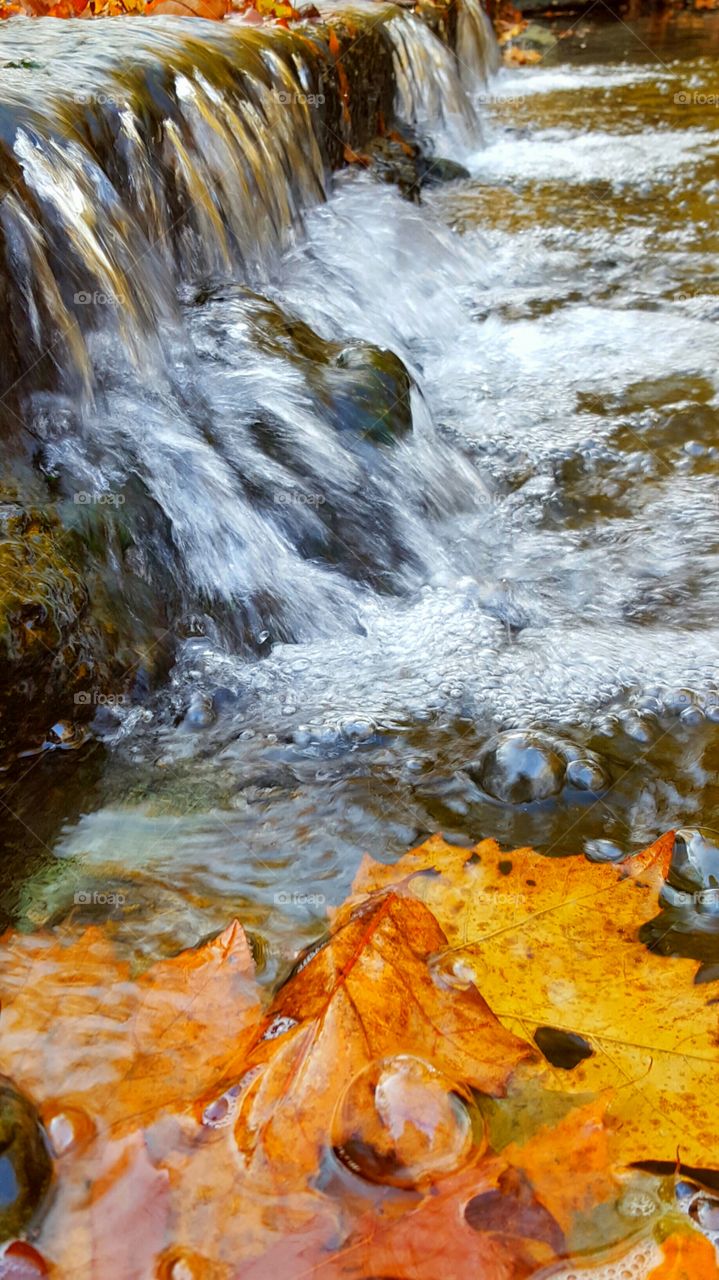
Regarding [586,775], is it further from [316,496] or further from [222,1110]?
[316,496]

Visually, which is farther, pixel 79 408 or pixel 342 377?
pixel 342 377

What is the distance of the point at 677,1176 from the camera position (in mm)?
1352

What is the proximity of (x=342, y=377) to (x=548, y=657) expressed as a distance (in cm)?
147

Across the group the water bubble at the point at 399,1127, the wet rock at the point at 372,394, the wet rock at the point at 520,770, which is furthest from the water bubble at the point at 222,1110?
the wet rock at the point at 372,394

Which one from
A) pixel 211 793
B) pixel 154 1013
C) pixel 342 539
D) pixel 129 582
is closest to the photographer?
pixel 154 1013

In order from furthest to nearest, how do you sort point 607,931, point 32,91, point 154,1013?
point 32,91
point 607,931
point 154,1013

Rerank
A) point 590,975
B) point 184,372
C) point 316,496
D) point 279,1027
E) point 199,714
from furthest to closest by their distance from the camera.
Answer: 1. point 184,372
2. point 316,496
3. point 199,714
4. point 590,975
5. point 279,1027

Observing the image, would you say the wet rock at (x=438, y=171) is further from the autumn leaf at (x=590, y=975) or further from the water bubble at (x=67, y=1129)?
the water bubble at (x=67, y=1129)

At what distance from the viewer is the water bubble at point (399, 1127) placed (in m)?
1.34

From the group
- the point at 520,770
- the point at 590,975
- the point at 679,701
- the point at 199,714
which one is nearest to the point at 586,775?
the point at 520,770

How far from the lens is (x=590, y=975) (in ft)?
5.28

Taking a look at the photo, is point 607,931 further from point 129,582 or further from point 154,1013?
point 129,582

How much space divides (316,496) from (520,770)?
1371mm

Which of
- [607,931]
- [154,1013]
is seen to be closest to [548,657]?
[607,931]
